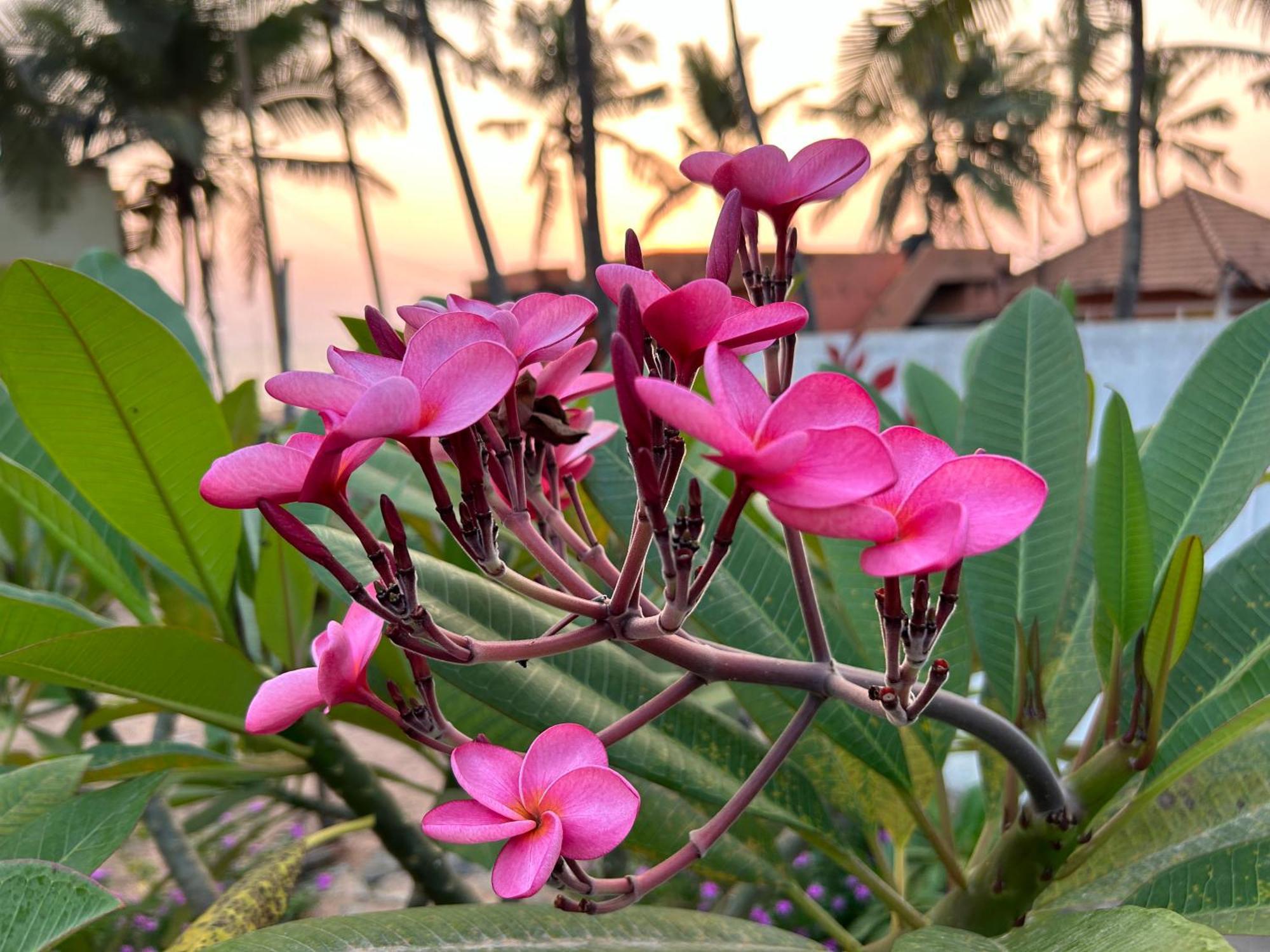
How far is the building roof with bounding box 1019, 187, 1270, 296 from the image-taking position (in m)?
18.1

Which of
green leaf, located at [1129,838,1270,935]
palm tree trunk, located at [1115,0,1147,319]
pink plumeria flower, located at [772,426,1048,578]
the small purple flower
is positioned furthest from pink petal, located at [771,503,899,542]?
palm tree trunk, located at [1115,0,1147,319]

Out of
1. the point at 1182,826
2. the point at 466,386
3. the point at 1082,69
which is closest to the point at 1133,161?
the point at 1082,69

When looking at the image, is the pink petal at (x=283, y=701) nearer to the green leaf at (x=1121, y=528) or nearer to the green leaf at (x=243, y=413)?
the green leaf at (x=1121, y=528)

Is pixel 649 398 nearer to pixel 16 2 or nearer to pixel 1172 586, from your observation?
pixel 1172 586

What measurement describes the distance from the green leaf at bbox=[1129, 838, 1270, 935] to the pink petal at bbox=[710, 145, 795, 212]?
0.40 meters

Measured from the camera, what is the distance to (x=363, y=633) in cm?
40

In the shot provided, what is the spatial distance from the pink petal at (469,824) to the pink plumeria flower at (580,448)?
0.18 meters

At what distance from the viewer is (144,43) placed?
686 inches

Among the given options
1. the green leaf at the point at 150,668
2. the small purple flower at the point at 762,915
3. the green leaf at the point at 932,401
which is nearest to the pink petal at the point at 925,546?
the green leaf at the point at 150,668

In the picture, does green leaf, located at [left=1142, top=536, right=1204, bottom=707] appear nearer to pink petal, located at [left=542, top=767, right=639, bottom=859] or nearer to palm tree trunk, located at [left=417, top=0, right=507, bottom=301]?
pink petal, located at [left=542, top=767, right=639, bottom=859]

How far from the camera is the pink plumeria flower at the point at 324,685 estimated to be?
1.19 ft

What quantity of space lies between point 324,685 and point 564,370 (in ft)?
0.56

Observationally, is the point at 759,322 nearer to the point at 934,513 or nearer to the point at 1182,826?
the point at 934,513

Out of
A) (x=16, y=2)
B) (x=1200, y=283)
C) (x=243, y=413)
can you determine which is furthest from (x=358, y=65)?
(x=243, y=413)
